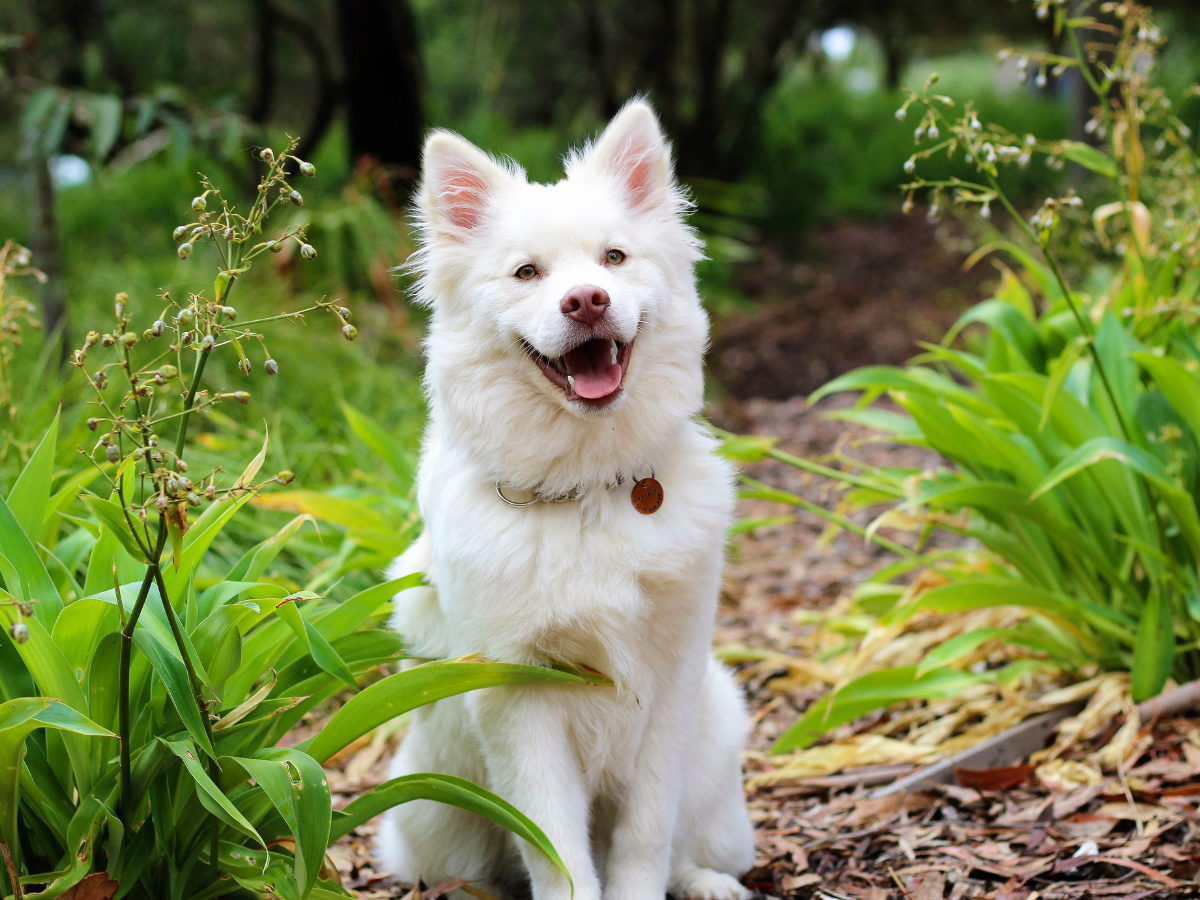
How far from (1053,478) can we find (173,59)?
387 inches

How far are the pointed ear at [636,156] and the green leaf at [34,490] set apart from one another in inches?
50.3

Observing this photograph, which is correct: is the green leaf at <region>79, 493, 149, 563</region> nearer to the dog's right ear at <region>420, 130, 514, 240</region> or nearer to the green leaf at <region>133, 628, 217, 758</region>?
the green leaf at <region>133, 628, 217, 758</region>

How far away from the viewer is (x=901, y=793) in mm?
2684

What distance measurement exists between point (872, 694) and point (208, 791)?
76.4 inches

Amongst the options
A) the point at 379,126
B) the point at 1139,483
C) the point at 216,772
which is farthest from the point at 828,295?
the point at 216,772

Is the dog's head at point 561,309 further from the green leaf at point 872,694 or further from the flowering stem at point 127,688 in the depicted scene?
the green leaf at point 872,694

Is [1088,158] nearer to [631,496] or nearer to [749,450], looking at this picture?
[749,450]

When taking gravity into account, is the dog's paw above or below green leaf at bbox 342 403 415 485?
below

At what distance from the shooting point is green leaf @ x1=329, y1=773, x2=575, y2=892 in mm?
1757

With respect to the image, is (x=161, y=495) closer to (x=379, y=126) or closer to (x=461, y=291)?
(x=461, y=291)

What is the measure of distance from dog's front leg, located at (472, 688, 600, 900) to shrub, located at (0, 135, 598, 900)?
12 cm

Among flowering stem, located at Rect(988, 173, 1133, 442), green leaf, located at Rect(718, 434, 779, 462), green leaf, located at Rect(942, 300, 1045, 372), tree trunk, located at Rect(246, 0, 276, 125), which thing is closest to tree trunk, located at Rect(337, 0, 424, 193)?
tree trunk, located at Rect(246, 0, 276, 125)

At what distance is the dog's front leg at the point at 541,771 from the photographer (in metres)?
1.95

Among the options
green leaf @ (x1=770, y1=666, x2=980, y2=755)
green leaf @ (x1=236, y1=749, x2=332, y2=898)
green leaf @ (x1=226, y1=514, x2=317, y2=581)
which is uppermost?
green leaf @ (x1=226, y1=514, x2=317, y2=581)
